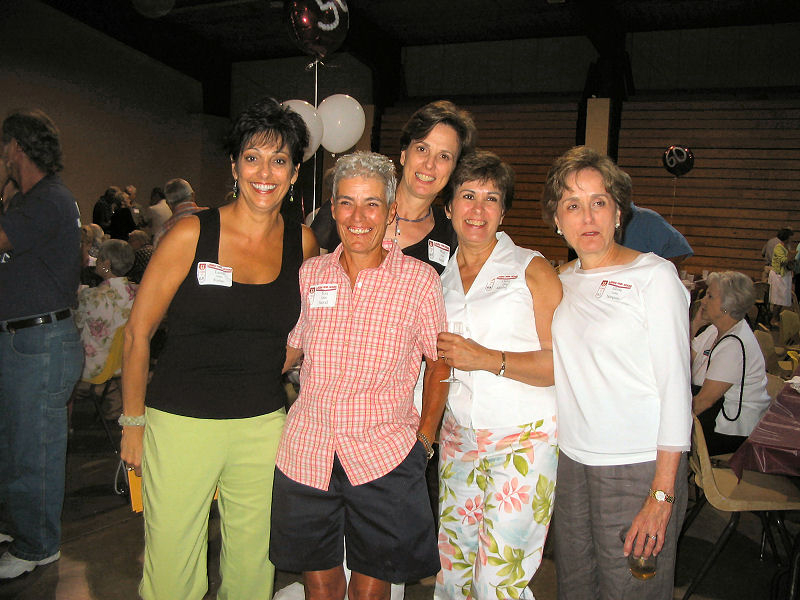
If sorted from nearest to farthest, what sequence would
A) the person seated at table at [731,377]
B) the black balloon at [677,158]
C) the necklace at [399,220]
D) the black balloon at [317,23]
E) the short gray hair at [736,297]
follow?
1. the necklace at [399,220]
2. the person seated at table at [731,377]
3. the short gray hair at [736,297]
4. the black balloon at [317,23]
5. the black balloon at [677,158]

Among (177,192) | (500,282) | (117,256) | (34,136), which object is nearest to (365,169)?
(500,282)

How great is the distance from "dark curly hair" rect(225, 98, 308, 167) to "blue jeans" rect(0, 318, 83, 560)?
1.25 m

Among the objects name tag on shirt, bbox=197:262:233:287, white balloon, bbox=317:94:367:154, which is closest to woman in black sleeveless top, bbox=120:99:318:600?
name tag on shirt, bbox=197:262:233:287

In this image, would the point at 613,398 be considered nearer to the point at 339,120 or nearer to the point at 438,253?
the point at 438,253

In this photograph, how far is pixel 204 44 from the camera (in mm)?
13148

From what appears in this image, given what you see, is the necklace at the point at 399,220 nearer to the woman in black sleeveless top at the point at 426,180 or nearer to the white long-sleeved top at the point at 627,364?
the woman in black sleeveless top at the point at 426,180

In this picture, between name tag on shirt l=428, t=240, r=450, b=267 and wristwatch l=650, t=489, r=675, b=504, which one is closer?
wristwatch l=650, t=489, r=675, b=504

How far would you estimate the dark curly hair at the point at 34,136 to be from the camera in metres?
2.33

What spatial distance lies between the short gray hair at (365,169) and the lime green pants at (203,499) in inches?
29.8

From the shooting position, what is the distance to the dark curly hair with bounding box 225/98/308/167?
1766 mm

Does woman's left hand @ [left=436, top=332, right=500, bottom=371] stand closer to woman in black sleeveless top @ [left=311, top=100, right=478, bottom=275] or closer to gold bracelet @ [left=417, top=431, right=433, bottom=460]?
gold bracelet @ [left=417, top=431, right=433, bottom=460]

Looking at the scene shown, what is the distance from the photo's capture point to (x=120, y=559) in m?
2.78

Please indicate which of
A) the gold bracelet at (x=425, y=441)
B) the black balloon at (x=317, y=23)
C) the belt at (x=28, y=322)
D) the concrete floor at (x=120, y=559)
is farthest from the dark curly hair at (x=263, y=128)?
the black balloon at (x=317, y=23)

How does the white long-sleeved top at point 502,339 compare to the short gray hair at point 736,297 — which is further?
the short gray hair at point 736,297
